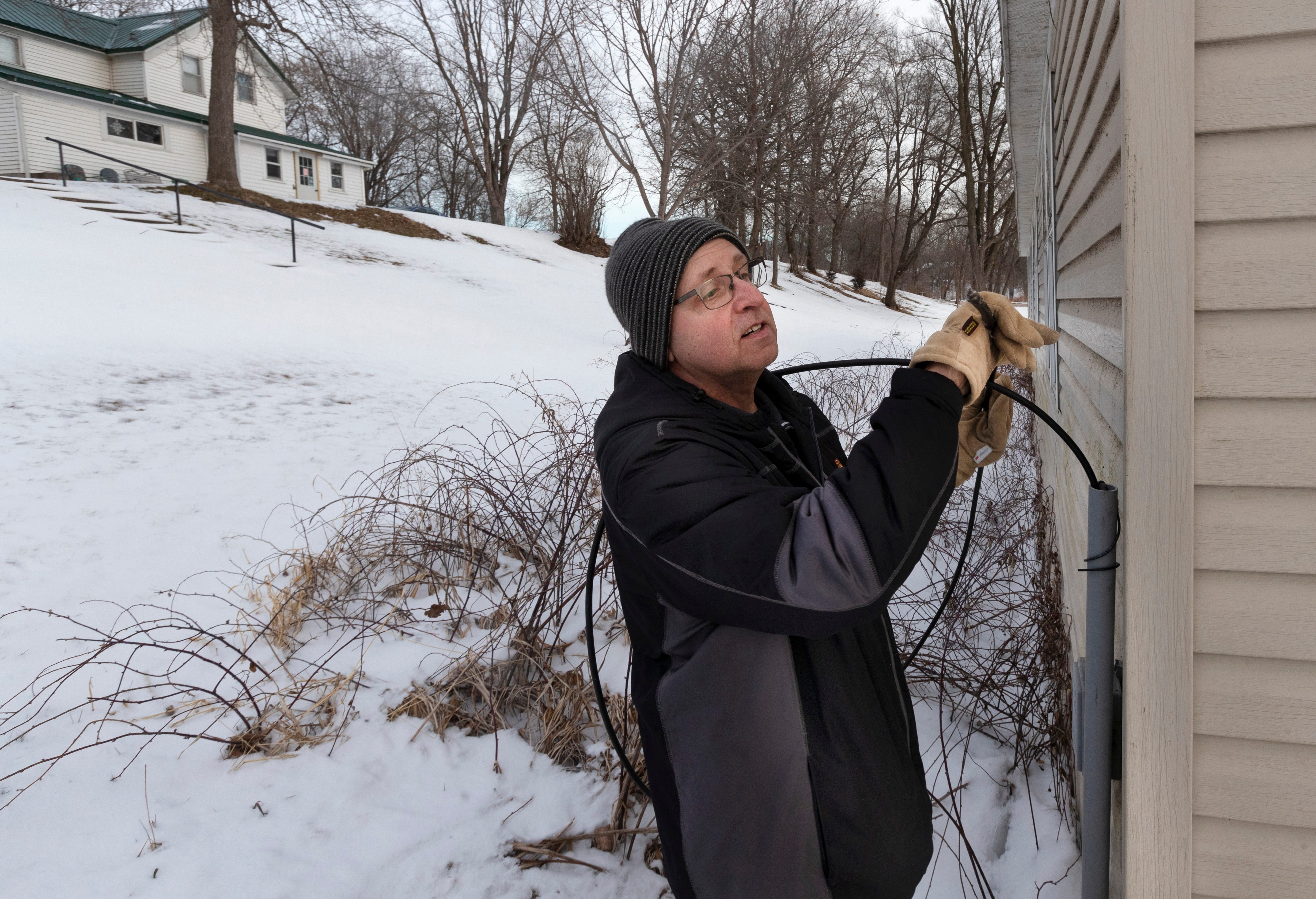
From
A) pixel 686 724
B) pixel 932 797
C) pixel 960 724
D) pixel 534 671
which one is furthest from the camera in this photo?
pixel 534 671

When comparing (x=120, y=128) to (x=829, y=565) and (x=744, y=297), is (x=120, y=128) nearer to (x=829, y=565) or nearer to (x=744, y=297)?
(x=744, y=297)

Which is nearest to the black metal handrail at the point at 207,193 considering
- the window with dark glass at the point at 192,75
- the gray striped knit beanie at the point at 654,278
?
the window with dark glass at the point at 192,75

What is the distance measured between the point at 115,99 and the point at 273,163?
5041mm

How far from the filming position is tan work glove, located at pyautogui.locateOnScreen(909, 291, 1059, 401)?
135cm

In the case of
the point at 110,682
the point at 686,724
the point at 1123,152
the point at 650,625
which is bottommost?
Answer: the point at 110,682

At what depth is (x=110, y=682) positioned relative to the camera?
134 inches

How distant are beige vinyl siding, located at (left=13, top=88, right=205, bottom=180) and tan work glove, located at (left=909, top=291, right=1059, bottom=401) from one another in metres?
26.6

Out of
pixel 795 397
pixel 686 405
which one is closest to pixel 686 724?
pixel 686 405

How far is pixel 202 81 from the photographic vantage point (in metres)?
27.6

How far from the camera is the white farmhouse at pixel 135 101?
2189 cm

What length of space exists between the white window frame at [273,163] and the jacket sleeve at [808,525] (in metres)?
30.3

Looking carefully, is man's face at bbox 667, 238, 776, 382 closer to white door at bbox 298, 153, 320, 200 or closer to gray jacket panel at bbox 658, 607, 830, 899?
gray jacket panel at bbox 658, 607, 830, 899

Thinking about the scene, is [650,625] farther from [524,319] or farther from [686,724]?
[524,319]

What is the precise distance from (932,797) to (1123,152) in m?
2.21
